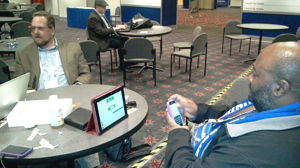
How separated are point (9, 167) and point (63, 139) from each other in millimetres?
298

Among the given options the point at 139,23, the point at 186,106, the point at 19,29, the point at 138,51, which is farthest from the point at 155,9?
the point at 186,106

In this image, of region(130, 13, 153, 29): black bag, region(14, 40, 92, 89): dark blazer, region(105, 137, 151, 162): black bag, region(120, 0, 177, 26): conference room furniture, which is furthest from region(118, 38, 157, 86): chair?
region(120, 0, 177, 26): conference room furniture

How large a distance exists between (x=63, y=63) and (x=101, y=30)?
2500 mm

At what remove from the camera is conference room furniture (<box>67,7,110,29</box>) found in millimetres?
10598

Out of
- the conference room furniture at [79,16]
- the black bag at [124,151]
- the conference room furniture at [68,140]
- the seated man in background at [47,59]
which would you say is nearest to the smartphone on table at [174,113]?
the conference room furniture at [68,140]

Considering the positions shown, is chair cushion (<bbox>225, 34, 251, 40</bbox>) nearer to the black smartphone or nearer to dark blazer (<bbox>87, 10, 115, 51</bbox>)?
dark blazer (<bbox>87, 10, 115, 51</bbox>)

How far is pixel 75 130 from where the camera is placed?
4.91 feet

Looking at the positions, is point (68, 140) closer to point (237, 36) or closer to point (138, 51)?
point (138, 51)

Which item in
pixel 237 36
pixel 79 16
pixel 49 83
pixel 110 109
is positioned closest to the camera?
pixel 110 109

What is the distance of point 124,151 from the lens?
2.50m

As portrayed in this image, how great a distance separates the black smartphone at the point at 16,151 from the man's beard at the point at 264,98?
1.12 metres

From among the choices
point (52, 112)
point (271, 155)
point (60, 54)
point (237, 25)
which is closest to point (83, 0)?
point (237, 25)

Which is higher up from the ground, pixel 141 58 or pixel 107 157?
pixel 141 58

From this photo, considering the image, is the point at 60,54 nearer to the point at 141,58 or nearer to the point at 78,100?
the point at 78,100
